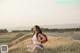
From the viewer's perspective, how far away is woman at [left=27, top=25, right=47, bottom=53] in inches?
86.3

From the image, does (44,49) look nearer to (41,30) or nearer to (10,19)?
(41,30)

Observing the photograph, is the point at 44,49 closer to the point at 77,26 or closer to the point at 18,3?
the point at 77,26

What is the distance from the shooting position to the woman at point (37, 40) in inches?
86.3

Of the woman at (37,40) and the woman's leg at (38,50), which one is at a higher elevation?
the woman at (37,40)

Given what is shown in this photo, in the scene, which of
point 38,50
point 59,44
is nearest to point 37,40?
point 38,50

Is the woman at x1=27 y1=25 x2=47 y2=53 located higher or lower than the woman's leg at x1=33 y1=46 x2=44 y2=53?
higher

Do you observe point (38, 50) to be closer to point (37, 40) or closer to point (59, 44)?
point (37, 40)

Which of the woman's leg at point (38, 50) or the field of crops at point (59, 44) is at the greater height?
the field of crops at point (59, 44)

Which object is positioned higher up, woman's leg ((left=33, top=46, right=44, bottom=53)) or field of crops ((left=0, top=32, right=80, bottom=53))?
field of crops ((left=0, top=32, right=80, bottom=53))

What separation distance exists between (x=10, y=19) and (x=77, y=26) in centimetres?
73

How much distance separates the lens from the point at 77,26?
86.0 inches

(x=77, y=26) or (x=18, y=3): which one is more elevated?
(x=18, y=3)

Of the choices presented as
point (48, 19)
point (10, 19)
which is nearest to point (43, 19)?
point (48, 19)

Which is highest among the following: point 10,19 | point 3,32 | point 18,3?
point 18,3
